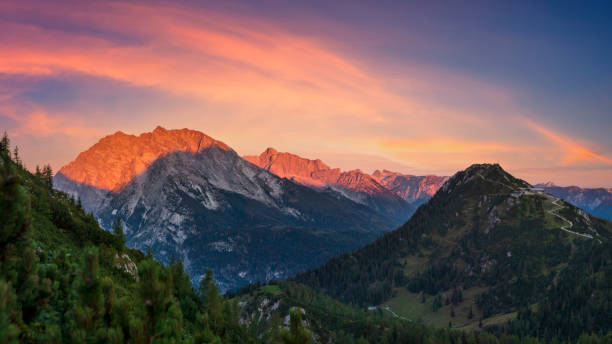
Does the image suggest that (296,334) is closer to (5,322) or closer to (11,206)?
(5,322)

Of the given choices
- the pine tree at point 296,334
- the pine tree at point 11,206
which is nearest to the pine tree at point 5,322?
the pine tree at point 11,206

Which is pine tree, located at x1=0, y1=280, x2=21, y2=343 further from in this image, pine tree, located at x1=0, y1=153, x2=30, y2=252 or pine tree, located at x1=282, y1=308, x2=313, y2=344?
pine tree, located at x1=282, y1=308, x2=313, y2=344

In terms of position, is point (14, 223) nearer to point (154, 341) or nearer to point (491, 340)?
point (154, 341)

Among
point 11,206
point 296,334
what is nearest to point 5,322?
point 11,206

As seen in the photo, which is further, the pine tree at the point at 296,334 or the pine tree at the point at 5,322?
the pine tree at the point at 296,334

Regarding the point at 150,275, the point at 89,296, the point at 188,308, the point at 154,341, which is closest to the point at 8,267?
the point at 89,296

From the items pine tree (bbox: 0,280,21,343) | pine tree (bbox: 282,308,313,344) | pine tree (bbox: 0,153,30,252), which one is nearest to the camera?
pine tree (bbox: 0,280,21,343)

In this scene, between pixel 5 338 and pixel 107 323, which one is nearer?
pixel 5 338

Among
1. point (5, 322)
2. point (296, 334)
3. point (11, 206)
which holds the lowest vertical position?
point (296, 334)

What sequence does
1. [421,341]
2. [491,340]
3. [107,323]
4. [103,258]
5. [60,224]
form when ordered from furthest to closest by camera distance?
1. [421,341]
2. [491,340]
3. [60,224]
4. [103,258]
5. [107,323]

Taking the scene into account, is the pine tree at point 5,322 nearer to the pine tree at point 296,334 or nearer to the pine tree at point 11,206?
the pine tree at point 11,206

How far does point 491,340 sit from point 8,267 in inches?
8211

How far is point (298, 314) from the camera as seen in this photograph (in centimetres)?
1897

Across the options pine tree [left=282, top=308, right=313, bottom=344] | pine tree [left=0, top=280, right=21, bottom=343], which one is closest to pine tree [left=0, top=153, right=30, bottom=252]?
pine tree [left=0, top=280, right=21, bottom=343]
